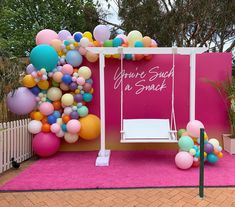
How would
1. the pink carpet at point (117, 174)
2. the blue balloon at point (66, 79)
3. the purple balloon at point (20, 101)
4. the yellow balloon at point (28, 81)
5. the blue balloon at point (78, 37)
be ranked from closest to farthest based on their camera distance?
the pink carpet at point (117, 174) → the purple balloon at point (20, 101) → the yellow balloon at point (28, 81) → the blue balloon at point (66, 79) → the blue balloon at point (78, 37)

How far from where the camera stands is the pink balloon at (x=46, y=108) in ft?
19.0

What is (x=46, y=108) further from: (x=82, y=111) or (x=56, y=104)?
(x=82, y=111)

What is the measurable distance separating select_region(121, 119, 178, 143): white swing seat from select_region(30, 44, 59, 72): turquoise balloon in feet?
6.65

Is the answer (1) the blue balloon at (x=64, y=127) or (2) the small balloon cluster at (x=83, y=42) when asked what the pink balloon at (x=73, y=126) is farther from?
(2) the small balloon cluster at (x=83, y=42)

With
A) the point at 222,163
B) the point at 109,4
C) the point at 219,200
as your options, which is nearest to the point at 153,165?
the point at 222,163

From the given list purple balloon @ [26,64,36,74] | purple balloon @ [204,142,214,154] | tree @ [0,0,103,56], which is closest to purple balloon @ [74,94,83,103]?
purple balloon @ [26,64,36,74]

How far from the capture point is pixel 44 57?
5559 millimetres

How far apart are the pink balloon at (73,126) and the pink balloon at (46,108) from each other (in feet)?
1.68

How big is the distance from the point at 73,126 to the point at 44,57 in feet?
5.13

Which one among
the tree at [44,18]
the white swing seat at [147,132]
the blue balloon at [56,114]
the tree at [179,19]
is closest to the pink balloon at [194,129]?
the white swing seat at [147,132]

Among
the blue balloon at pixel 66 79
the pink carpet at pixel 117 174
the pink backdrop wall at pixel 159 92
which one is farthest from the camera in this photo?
the pink backdrop wall at pixel 159 92

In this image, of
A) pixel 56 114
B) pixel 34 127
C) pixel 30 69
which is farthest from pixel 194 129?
pixel 30 69

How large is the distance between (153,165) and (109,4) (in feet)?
36.4

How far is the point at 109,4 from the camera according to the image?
14.2 m
